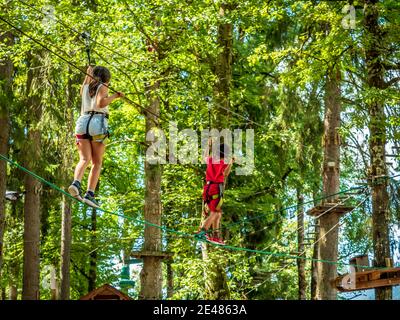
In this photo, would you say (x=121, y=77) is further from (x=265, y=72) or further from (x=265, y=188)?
(x=265, y=188)

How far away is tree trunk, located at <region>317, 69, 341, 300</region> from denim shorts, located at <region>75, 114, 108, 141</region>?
8.75 m

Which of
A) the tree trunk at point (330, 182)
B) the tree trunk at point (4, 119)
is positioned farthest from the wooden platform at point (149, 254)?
the tree trunk at point (330, 182)

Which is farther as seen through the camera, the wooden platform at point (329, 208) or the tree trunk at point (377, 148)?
the wooden platform at point (329, 208)

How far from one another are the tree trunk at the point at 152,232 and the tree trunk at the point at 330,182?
362 cm

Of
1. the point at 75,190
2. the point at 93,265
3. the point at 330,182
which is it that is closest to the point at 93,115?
the point at 75,190

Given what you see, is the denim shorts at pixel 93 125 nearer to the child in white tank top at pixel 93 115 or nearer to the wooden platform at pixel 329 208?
the child in white tank top at pixel 93 115

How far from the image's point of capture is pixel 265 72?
81.3 ft

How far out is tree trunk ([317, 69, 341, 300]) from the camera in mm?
18297

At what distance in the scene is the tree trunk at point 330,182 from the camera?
18.3m

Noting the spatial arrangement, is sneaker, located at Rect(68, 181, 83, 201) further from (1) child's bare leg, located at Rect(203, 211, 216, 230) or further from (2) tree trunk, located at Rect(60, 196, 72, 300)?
(2) tree trunk, located at Rect(60, 196, 72, 300)

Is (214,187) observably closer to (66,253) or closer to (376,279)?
(376,279)

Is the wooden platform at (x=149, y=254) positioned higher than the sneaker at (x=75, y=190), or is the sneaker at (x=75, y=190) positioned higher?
the wooden platform at (x=149, y=254)

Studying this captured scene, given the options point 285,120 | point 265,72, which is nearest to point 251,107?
point 265,72

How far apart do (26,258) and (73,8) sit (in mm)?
7672
